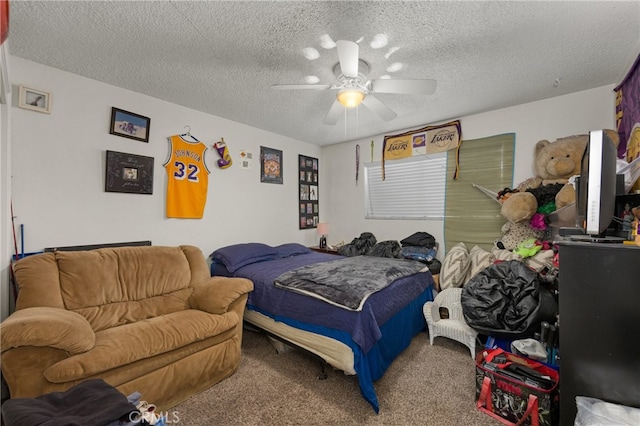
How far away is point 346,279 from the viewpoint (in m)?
2.19

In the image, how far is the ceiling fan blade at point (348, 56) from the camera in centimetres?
156

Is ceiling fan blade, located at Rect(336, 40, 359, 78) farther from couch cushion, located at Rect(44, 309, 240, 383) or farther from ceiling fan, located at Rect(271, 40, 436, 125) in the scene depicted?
couch cushion, located at Rect(44, 309, 240, 383)

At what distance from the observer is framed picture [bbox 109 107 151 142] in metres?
2.51

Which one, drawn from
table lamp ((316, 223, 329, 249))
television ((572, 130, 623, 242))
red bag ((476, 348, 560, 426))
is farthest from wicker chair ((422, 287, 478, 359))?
table lamp ((316, 223, 329, 249))

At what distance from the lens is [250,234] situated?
12.2 ft

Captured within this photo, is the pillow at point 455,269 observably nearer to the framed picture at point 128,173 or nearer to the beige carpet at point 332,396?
the beige carpet at point 332,396

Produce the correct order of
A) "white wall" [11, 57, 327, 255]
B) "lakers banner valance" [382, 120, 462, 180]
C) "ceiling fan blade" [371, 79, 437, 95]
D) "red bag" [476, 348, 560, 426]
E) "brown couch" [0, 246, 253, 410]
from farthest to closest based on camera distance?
"lakers banner valance" [382, 120, 462, 180] < "white wall" [11, 57, 327, 255] < "ceiling fan blade" [371, 79, 437, 95] < "red bag" [476, 348, 560, 426] < "brown couch" [0, 246, 253, 410]

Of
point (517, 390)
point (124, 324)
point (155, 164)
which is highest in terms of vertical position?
point (155, 164)

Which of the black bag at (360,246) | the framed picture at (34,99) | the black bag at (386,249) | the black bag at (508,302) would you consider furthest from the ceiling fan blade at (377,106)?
the framed picture at (34,99)

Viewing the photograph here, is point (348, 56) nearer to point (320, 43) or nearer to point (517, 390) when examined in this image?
point (320, 43)

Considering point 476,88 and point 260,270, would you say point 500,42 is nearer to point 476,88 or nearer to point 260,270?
point 476,88

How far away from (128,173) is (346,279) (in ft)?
7.80

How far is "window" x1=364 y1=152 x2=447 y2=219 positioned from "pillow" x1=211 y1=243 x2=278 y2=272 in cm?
181

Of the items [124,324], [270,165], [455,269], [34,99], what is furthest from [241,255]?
[455,269]
